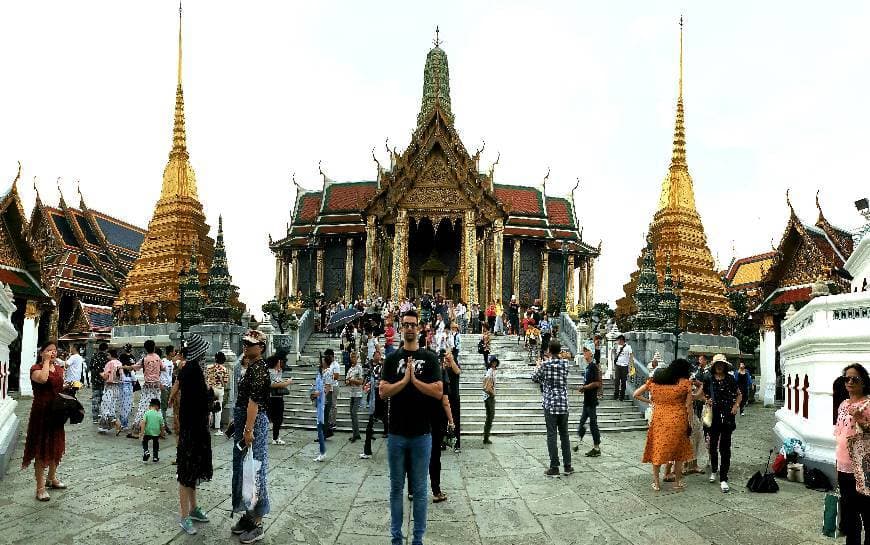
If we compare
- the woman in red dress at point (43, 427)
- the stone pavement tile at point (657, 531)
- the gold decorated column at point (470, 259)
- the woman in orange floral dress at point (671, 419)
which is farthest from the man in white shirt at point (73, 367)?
the gold decorated column at point (470, 259)

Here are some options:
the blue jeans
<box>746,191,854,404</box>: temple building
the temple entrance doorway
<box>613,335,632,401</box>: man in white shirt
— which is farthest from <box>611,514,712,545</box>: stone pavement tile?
the temple entrance doorway

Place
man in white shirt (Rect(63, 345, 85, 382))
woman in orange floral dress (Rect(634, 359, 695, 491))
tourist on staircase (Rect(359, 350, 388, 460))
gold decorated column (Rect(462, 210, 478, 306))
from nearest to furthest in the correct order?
woman in orange floral dress (Rect(634, 359, 695, 491))
tourist on staircase (Rect(359, 350, 388, 460))
man in white shirt (Rect(63, 345, 85, 382))
gold decorated column (Rect(462, 210, 478, 306))

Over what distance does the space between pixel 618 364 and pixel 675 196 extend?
18.6 metres

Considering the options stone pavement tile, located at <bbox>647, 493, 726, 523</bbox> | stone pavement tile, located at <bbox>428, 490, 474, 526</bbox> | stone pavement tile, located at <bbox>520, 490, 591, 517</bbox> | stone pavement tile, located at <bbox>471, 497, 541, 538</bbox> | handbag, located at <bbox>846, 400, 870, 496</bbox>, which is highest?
handbag, located at <bbox>846, 400, 870, 496</bbox>

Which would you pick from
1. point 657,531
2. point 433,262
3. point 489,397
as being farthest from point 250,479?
point 433,262

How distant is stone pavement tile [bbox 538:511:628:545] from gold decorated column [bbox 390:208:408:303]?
26.9 meters

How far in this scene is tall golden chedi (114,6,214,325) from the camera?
3044cm

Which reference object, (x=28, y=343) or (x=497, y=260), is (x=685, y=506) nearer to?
(x=28, y=343)

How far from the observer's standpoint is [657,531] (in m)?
7.41

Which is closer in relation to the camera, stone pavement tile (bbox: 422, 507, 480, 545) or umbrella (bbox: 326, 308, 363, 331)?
stone pavement tile (bbox: 422, 507, 480, 545)

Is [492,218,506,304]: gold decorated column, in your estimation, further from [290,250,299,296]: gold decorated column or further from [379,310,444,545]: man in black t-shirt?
[379,310,444,545]: man in black t-shirt

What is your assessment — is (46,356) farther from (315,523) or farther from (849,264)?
(849,264)

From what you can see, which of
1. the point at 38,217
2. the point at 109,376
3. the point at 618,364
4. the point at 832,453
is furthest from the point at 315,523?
the point at 38,217

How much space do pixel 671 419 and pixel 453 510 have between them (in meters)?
2.65
